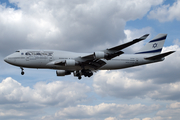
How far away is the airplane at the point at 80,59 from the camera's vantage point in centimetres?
4028

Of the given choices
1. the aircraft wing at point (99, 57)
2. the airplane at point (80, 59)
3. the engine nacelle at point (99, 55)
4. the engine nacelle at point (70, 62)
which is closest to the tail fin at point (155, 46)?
the airplane at point (80, 59)

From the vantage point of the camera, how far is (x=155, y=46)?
51406 millimetres

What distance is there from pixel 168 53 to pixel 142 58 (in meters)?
7.73

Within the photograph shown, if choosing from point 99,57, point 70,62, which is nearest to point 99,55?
point 99,57

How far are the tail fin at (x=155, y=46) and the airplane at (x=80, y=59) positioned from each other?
261cm

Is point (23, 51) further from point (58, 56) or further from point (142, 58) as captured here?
point (142, 58)

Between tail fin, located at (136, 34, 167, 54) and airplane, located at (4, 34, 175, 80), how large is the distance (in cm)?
261

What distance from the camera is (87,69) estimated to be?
151 feet

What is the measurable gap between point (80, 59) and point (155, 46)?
65.8 feet

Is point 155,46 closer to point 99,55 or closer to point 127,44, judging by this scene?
point 127,44

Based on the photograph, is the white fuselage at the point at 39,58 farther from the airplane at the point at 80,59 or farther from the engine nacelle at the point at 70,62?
the engine nacelle at the point at 70,62

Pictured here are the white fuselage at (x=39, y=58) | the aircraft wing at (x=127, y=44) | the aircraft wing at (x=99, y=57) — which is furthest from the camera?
the white fuselage at (x=39, y=58)

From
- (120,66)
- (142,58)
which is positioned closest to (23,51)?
(120,66)

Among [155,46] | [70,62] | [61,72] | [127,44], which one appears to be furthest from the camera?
[155,46]
